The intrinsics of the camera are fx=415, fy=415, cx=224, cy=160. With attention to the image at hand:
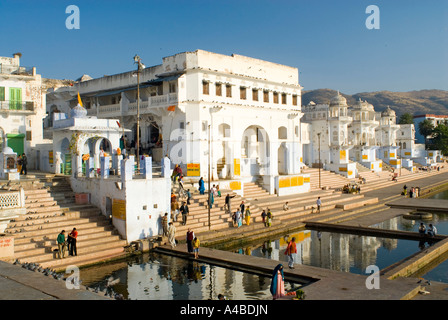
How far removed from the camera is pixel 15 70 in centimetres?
2645

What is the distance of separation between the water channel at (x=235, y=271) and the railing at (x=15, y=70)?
639 inches

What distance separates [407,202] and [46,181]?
25997 millimetres

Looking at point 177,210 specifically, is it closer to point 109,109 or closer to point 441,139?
point 109,109

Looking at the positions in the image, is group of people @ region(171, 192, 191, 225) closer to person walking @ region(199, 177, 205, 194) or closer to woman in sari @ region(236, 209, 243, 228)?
woman in sari @ region(236, 209, 243, 228)

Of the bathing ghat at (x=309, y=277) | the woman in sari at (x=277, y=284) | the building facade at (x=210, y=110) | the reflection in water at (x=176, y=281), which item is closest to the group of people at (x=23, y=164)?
the building facade at (x=210, y=110)

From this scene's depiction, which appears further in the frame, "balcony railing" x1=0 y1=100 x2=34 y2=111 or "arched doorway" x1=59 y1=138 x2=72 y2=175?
"balcony railing" x1=0 y1=100 x2=34 y2=111

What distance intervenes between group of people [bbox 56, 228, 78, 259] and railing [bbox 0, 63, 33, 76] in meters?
15.0

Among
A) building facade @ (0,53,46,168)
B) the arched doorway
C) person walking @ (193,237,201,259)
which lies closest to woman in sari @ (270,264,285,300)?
person walking @ (193,237,201,259)

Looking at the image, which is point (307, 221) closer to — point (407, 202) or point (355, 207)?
point (355, 207)

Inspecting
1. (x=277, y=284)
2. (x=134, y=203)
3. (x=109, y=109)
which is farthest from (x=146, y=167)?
(x=109, y=109)

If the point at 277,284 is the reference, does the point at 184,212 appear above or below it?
above

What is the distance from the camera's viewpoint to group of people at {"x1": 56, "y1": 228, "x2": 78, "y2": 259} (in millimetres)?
14734

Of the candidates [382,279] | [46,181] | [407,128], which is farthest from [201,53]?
[407,128]

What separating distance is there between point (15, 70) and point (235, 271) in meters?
20.4
